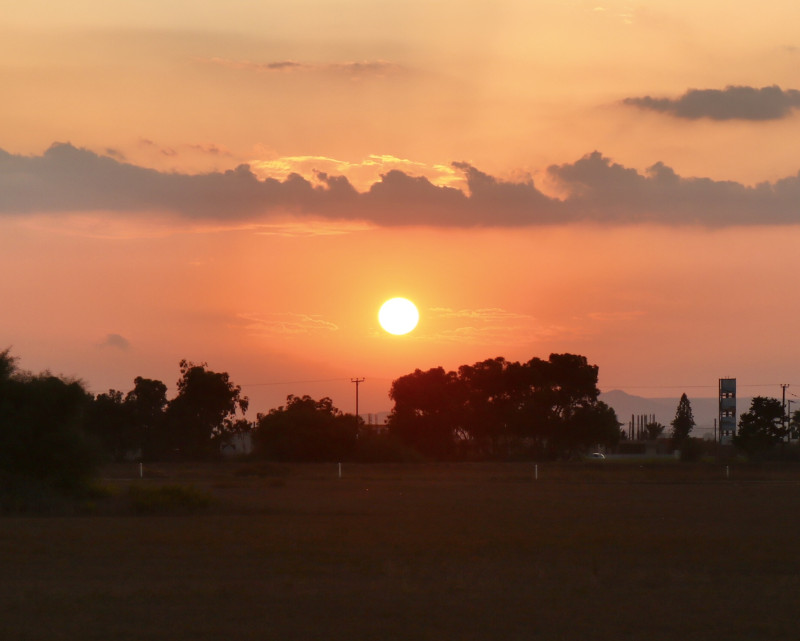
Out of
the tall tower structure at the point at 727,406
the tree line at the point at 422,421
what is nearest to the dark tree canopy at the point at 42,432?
the tree line at the point at 422,421

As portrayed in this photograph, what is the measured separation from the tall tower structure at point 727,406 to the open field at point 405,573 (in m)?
59.0

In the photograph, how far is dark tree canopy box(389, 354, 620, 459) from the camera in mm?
86875

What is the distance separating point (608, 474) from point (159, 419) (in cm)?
4436

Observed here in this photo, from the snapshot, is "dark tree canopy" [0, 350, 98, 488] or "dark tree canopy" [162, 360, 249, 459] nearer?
"dark tree canopy" [0, 350, 98, 488]

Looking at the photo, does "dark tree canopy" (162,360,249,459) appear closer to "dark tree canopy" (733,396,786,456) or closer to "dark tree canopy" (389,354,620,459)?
"dark tree canopy" (389,354,620,459)

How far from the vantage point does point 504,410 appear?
89.4m

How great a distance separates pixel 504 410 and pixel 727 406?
62.4 ft

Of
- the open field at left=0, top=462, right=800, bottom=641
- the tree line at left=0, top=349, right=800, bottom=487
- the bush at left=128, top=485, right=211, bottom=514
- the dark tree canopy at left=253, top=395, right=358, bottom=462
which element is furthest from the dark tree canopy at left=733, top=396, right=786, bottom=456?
the bush at left=128, top=485, right=211, bottom=514

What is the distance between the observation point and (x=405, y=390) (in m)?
92.1

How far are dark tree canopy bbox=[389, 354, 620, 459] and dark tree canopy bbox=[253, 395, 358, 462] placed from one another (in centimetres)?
1013

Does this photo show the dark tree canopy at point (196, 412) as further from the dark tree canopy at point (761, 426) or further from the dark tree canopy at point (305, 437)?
the dark tree canopy at point (761, 426)

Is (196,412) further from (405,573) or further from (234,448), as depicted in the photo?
(405,573)

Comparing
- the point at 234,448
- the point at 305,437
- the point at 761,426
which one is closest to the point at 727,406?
the point at 761,426

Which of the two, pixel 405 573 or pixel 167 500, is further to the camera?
pixel 167 500
